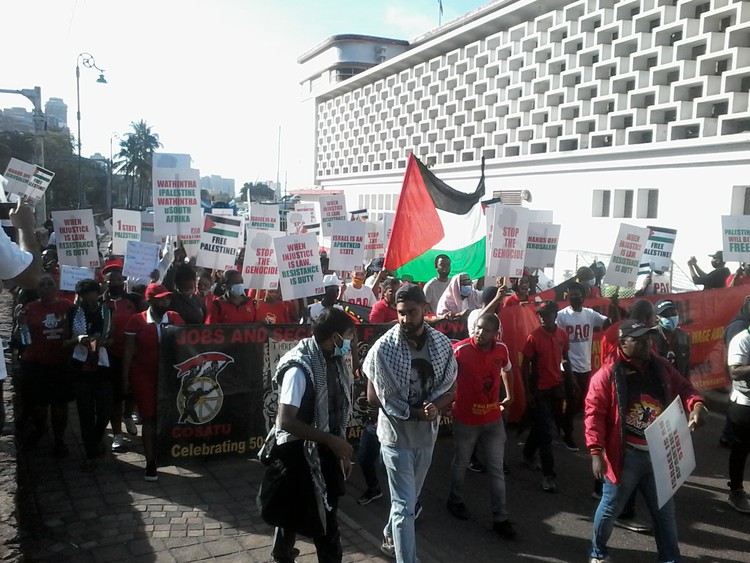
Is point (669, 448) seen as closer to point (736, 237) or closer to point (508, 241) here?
point (508, 241)

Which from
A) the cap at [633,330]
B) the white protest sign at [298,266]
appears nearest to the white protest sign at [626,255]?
the white protest sign at [298,266]

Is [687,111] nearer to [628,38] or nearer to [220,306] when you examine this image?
[628,38]

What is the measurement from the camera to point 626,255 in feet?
35.8

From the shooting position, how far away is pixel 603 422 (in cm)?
444

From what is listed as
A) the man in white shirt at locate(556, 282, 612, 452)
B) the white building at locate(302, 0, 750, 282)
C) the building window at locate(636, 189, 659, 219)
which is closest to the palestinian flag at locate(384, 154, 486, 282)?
the man in white shirt at locate(556, 282, 612, 452)

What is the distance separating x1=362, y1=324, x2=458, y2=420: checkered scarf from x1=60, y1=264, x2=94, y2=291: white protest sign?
19.9ft

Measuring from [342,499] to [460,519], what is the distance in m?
1.06

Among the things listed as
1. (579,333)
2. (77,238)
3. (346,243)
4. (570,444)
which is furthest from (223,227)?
(570,444)

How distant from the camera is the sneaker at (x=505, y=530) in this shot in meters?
5.16

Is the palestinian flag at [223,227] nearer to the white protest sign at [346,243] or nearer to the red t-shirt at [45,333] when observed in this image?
the white protest sign at [346,243]

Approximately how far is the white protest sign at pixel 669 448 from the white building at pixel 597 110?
17.4 meters

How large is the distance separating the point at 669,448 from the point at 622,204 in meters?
22.2

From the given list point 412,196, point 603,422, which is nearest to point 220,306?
point 412,196

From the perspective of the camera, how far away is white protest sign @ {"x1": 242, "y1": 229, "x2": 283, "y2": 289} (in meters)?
9.39
